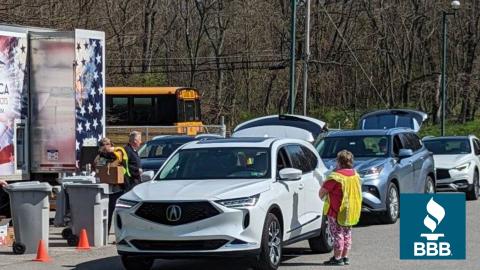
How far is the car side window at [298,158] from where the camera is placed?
12328 millimetres

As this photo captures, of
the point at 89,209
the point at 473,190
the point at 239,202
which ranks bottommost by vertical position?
the point at 473,190

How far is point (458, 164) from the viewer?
22344 millimetres

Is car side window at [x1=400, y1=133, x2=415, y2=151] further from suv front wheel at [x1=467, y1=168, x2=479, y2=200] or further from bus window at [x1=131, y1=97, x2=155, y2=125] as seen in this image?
bus window at [x1=131, y1=97, x2=155, y2=125]

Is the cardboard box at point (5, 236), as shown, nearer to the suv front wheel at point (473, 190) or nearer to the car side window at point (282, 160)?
the car side window at point (282, 160)

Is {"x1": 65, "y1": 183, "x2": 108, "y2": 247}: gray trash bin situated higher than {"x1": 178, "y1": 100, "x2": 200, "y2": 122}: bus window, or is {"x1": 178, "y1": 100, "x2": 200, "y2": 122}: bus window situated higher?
{"x1": 178, "y1": 100, "x2": 200, "y2": 122}: bus window

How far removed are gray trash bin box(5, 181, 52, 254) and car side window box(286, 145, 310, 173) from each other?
3.51 m

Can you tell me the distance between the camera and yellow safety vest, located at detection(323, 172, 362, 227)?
11.4 metres

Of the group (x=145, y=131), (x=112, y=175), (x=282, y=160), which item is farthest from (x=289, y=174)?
(x=145, y=131)

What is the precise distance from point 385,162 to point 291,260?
17.2ft

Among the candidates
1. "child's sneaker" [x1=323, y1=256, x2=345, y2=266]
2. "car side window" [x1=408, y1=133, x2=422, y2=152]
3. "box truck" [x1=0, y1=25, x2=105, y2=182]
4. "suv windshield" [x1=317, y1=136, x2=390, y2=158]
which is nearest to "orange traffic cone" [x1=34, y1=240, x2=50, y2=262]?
"child's sneaker" [x1=323, y1=256, x2=345, y2=266]

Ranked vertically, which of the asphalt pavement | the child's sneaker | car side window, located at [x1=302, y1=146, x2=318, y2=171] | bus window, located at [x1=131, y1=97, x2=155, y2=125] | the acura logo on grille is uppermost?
bus window, located at [x1=131, y1=97, x2=155, y2=125]

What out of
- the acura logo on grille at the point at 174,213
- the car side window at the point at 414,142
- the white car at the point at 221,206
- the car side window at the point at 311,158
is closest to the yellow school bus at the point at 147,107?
the car side window at the point at 414,142

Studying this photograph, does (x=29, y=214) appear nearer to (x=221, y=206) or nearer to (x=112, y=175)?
(x=112, y=175)

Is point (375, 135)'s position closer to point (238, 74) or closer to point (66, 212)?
point (66, 212)
